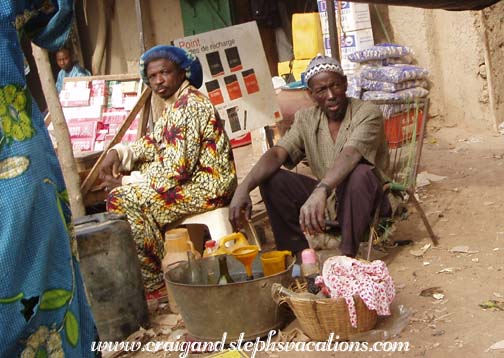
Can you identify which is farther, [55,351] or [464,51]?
[464,51]

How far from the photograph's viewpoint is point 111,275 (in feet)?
12.2

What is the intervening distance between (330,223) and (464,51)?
12.5ft

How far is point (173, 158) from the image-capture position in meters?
4.24

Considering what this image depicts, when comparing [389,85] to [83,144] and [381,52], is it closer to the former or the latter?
[381,52]

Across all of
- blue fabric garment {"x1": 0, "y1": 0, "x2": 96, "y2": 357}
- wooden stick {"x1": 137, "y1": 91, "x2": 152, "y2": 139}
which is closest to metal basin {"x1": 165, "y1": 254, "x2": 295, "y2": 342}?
blue fabric garment {"x1": 0, "y1": 0, "x2": 96, "y2": 357}

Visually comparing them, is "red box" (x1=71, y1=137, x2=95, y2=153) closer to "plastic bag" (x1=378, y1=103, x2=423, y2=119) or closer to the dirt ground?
"plastic bag" (x1=378, y1=103, x2=423, y2=119)

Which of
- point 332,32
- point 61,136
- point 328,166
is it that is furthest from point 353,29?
point 61,136

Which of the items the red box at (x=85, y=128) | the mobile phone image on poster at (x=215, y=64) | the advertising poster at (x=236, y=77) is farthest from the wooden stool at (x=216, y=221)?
the red box at (x=85, y=128)

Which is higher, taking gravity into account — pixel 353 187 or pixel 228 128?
pixel 228 128

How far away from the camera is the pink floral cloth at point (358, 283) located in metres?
3.27

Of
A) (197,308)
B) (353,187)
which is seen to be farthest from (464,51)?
(197,308)

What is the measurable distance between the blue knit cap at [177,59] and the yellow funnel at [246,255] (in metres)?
1.35

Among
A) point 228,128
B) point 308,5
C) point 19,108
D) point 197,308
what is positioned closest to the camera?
point 19,108

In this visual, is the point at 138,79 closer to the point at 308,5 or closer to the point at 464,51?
the point at 464,51
